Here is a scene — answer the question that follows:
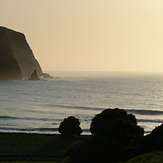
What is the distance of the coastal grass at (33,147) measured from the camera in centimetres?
3347

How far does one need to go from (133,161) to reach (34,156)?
1694 cm

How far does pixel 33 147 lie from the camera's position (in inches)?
1497

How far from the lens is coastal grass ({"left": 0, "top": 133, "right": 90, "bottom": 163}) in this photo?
3347 centimetres

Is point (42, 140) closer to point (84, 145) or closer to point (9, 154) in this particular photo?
point (9, 154)

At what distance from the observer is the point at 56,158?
33688mm

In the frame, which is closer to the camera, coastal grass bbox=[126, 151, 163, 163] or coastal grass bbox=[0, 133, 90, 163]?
coastal grass bbox=[126, 151, 163, 163]

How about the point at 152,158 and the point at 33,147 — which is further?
the point at 33,147

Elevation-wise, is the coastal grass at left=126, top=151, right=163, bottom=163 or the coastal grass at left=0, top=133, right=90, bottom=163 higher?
the coastal grass at left=126, top=151, right=163, bottom=163

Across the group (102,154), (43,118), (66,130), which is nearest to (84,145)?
(102,154)

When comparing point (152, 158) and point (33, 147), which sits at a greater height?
point (152, 158)

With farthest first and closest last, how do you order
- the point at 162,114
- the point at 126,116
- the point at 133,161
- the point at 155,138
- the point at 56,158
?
1. the point at 162,114
2. the point at 126,116
3. the point at 56,158
4. the point at 155,138
5. the point at 133,161

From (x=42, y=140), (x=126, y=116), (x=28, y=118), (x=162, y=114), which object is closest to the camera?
(x=126, y=116)

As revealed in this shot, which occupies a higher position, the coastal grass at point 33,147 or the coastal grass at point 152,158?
the coastal grass at point 152,158

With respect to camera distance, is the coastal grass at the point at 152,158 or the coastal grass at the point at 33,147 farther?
the coastal grass at the point at 33,147
